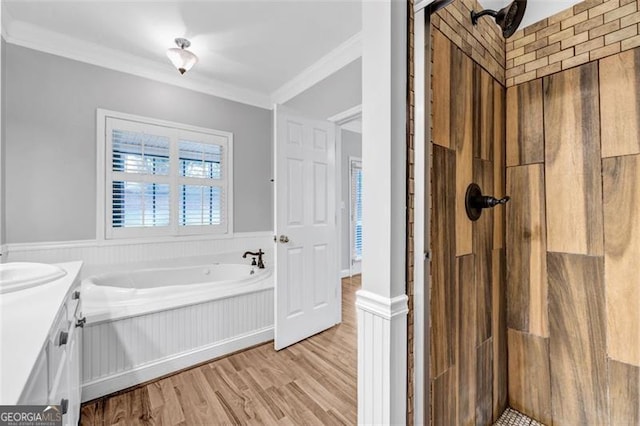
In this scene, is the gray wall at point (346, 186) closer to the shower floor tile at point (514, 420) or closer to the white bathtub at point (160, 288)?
the white bathtub at point (160, 288)

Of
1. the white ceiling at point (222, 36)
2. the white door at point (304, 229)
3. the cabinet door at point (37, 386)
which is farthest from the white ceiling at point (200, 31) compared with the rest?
the cabinet door at point (37, 386)

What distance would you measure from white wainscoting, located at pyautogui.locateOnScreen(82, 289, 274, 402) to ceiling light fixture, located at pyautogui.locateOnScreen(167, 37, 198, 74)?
1899 millimetres

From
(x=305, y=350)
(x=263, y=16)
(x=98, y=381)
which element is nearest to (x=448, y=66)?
(x=263, y=16)

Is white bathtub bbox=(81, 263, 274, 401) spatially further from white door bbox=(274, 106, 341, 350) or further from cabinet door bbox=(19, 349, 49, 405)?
cabinet door bbox=(19, 349, 49, 405)

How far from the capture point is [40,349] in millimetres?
700

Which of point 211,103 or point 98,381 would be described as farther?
point 211,103

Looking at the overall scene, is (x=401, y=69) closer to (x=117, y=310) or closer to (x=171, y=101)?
(x=117, y=310)

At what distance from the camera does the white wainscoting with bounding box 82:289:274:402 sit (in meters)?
1.86

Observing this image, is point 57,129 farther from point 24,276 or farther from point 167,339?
point 167,339

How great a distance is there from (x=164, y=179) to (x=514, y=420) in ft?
10.8

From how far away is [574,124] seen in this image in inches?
58.9

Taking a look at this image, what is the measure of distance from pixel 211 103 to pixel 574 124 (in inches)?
122

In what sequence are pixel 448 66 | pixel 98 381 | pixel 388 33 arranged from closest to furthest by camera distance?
pixel 388 33 < pixel 448 66 < pixel 98 381

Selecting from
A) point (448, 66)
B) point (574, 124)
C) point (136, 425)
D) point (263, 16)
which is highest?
point (263, 16)
